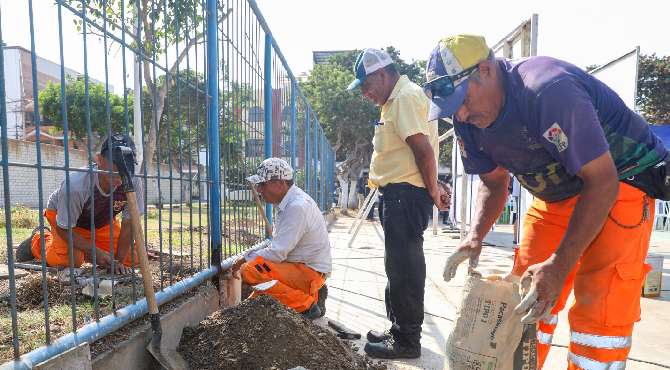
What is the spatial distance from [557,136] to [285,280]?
2.23 meters

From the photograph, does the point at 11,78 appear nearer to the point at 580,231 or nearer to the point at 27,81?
the point at 27,81

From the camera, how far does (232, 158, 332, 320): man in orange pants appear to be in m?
3.16

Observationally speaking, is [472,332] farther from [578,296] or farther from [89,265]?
[89,265]

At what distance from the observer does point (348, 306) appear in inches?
155

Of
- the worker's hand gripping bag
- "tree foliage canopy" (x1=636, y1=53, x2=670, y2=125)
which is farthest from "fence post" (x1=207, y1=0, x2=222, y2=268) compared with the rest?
"tree foliage canopy" (x1=636, y1=53, x2=670, y2=125)

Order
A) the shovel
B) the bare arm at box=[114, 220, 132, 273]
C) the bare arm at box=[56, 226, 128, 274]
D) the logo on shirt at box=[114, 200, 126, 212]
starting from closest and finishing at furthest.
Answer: the shovel → the bare arm at box=[56, 226, 128, 274] → the logo on shirt at box=[114, 200, 126, 212] → the bare arm at box=[114, 220, 132, 273]

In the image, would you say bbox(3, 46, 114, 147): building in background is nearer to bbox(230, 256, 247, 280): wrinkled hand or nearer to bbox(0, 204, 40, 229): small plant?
bbox(230, 256, 247, 280): wrinkled hand

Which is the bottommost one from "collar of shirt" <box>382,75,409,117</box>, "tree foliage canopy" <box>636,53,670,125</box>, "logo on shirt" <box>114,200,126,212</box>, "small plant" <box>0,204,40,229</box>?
"small plant" <box>0,204,40,229</box>

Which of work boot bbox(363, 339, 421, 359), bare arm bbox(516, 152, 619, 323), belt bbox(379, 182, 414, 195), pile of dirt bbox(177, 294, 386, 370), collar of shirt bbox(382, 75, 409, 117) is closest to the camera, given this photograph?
bare arm bbox(516, 152, 619, 323)

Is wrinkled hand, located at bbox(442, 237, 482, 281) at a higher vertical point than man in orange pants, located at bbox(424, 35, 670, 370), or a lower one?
lower

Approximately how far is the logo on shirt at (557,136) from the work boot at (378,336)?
1.84 m

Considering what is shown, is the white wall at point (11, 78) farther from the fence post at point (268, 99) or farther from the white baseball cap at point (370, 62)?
the fence post at point (268, 99)

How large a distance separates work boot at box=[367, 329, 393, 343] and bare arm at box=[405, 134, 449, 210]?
976 millimetres

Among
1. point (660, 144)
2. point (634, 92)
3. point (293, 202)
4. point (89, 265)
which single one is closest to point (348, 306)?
point (293, 202)
